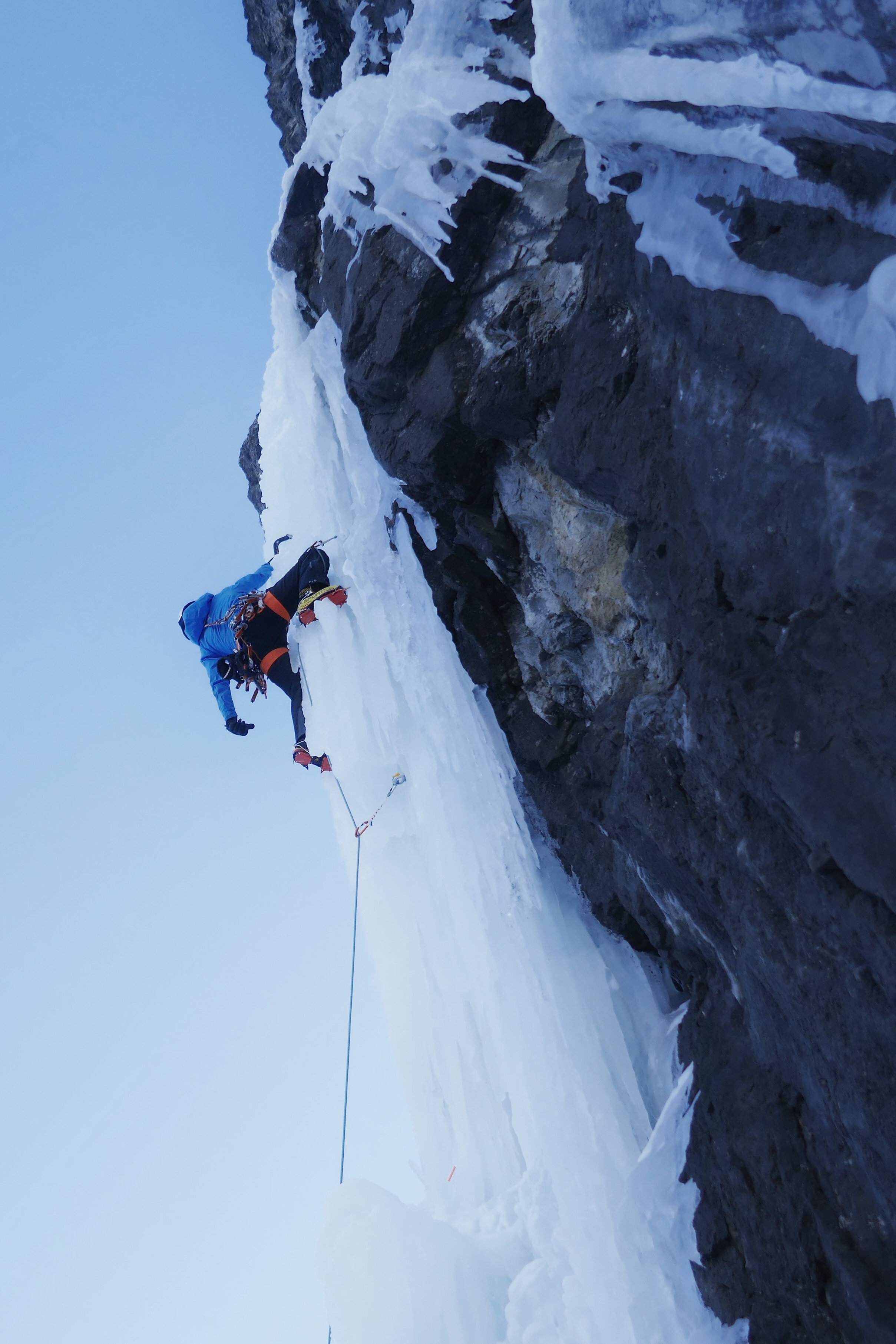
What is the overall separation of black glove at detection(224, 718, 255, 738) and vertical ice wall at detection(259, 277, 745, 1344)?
891 millimetres

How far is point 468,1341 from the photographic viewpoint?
14.8ft

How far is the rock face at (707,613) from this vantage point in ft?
8.29

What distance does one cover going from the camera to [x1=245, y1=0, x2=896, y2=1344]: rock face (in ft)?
8.29

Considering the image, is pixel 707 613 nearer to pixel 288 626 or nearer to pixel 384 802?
pixel 384 802

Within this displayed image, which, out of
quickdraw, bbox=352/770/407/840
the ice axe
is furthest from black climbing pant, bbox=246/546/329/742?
quickdraw, bbox=352/770/407/840

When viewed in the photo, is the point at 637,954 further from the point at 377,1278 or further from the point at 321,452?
the point at 321,452

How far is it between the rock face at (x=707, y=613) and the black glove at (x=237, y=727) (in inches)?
88.9

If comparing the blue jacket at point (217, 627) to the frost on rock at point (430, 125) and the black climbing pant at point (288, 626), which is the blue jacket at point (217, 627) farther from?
the frost on rock at point (430, 125)

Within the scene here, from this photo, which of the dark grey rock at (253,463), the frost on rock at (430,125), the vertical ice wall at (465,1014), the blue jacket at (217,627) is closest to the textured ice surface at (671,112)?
the frost on rock at (430,125)

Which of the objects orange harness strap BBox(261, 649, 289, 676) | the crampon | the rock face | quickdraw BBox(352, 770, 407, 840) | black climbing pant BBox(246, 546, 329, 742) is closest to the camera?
the rock face

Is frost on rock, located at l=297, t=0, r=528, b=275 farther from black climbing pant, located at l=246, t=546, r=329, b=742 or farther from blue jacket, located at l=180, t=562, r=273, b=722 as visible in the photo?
blue jacket, located at l=180, t=562, r=273, b=722

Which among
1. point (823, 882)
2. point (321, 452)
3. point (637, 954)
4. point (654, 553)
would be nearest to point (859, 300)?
point (654, 553)

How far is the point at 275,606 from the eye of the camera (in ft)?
21.0

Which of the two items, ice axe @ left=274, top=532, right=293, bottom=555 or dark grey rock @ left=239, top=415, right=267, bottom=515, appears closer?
ice axe @ left=274, top=532, right=293, bottom=555
